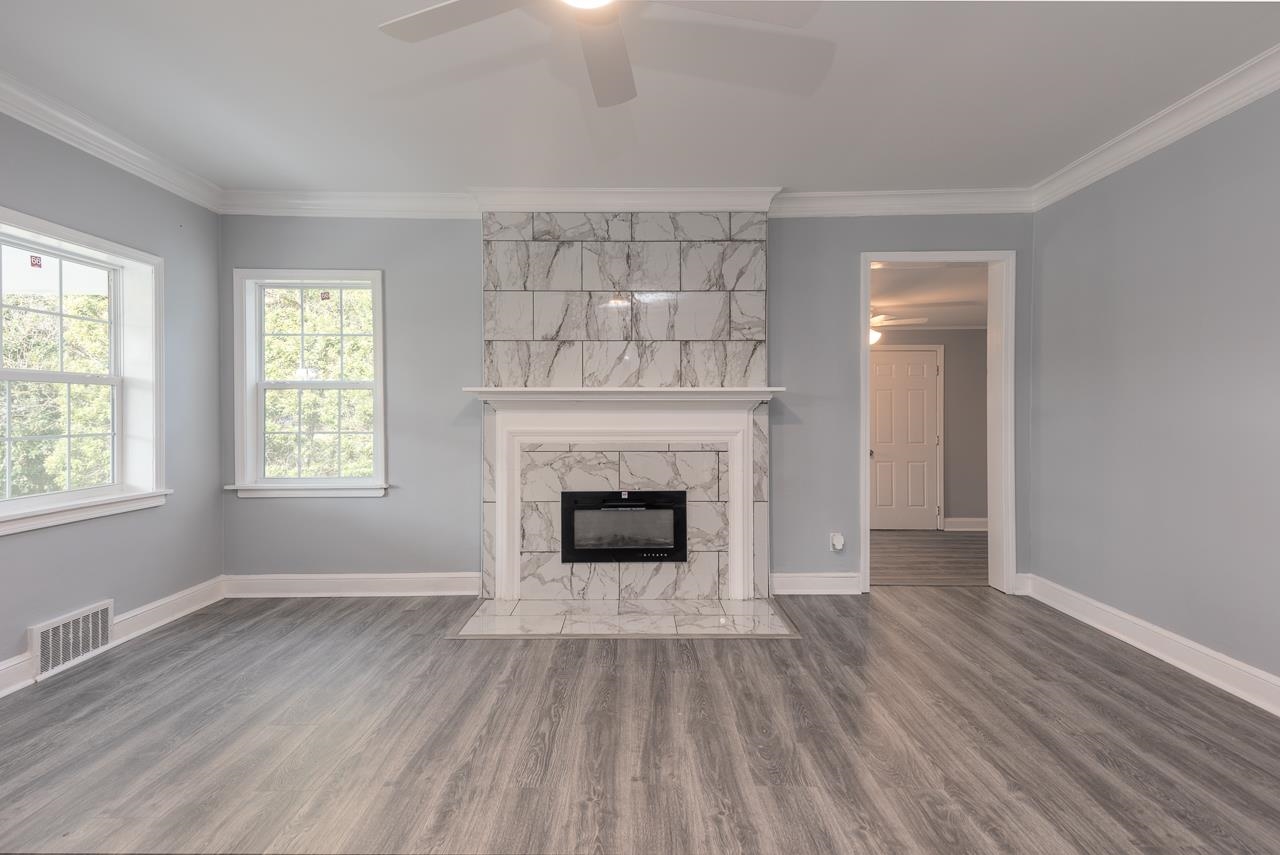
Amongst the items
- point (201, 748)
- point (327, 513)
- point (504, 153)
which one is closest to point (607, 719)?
point (201, 748)

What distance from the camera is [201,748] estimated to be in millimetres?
2305

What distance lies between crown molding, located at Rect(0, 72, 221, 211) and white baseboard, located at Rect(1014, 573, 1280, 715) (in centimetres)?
587

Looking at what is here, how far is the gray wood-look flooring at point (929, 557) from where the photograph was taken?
476cm

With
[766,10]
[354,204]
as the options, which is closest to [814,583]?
[766,10]

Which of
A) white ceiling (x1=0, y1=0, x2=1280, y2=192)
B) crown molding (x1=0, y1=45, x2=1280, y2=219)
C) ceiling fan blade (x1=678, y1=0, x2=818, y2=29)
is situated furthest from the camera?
crown molding (x1=0, y1=45, x2=1280, y2=219)

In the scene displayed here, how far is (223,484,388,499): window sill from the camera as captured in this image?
4160 mm

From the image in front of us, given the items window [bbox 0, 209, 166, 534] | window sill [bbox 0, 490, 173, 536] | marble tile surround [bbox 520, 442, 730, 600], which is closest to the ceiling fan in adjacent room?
marble tile surround [bbox 520, 442, 730, 600]

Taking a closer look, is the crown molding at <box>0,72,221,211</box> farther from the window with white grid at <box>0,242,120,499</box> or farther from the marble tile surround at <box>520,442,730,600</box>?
the marble tile surround at <box>520,442,730,600</box>

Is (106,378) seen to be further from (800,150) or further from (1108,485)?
(1108,485)

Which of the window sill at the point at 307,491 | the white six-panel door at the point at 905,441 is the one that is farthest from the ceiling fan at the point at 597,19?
the white six-panel door at the point at 905,441

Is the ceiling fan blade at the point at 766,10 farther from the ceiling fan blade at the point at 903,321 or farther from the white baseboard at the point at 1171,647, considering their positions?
the ceiling fan blade at the point at 903,321

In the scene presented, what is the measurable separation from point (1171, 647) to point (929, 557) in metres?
2.52

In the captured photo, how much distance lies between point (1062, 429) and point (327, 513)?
4.81 metres

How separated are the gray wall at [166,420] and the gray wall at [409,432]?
14.9 inches
